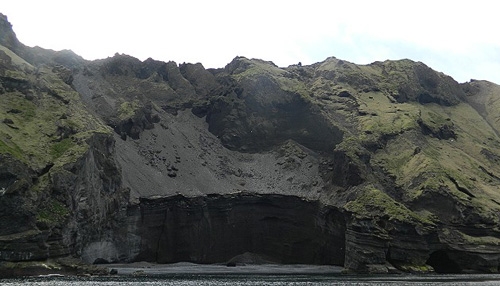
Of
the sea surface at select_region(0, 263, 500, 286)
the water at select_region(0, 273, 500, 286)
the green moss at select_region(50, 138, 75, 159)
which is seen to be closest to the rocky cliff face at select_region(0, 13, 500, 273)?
the green moss at select_region(50, 138, 75, 159)

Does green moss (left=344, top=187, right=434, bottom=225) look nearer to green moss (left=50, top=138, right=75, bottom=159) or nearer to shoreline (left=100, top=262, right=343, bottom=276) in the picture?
shoreline (left=100, top=262, right=343, bottom=276)

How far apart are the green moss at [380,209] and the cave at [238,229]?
786 cm

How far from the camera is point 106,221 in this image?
150125mm

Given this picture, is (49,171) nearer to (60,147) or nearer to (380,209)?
(60,147)

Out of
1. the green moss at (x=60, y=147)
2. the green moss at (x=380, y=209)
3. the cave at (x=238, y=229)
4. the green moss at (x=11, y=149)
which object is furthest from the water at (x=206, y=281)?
the cave at (x=238, y=229)

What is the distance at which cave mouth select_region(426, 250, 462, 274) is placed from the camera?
152 meters

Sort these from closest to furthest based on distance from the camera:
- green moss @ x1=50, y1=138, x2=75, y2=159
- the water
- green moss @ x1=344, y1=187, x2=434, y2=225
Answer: the water → green moss @ x1=50, y1=138, x2=75, y2=159 → green moss @ x1=344, y1=187, x2=434, y2=225

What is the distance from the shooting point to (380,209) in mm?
158000

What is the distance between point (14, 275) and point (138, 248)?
59.3 meters

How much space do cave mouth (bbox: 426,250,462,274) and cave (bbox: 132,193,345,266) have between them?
26006 mm

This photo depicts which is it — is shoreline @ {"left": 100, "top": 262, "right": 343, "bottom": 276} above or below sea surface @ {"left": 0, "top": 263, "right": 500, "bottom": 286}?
below

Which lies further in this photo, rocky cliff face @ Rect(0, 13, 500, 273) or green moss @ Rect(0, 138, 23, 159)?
rocky cliff face @ Rect(0, 13, 500, 273)

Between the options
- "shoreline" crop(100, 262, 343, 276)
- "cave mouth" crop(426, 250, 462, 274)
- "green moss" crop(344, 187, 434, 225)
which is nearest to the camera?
"shoreline" crop(100, 262, 343, 276)

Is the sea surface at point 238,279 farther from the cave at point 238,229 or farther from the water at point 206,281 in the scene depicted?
the cave at point 238,229
